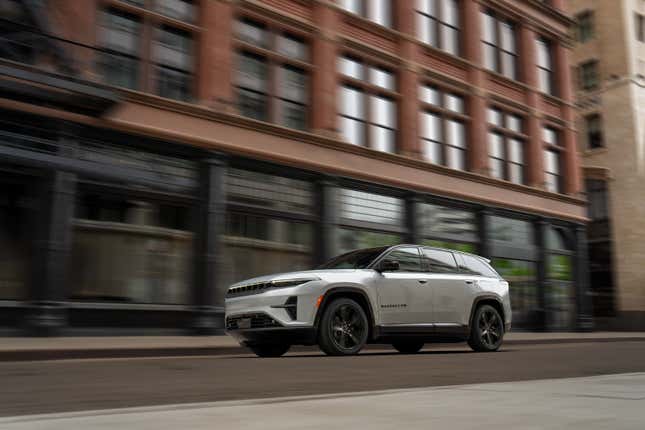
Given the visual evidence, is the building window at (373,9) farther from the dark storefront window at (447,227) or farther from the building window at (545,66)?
the building window at (545,66)

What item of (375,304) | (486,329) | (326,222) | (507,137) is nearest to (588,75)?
(507,137)

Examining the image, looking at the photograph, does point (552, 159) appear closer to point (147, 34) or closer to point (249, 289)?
point (147, 34)

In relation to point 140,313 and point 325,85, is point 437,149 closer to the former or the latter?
point 325,85

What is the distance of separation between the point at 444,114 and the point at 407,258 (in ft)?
41.2

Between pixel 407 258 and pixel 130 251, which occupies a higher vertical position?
pixel 130 251

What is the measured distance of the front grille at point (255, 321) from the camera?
8.59 m

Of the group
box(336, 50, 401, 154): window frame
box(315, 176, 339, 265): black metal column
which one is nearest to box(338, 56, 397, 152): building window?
box(336, 50, 401, 154): window frame

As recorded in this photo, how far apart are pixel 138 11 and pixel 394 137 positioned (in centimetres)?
851

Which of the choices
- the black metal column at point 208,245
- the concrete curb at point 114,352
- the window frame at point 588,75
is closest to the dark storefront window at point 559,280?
the black metal column at point 208,245

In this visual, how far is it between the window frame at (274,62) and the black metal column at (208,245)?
223 centimetres

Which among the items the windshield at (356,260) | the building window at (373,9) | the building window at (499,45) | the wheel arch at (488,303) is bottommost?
the wheel arch at (488,303)

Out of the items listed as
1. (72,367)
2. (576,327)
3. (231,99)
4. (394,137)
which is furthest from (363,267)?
(576,327)

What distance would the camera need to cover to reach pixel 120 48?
1437 cm

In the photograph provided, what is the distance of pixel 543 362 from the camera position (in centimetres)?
866
